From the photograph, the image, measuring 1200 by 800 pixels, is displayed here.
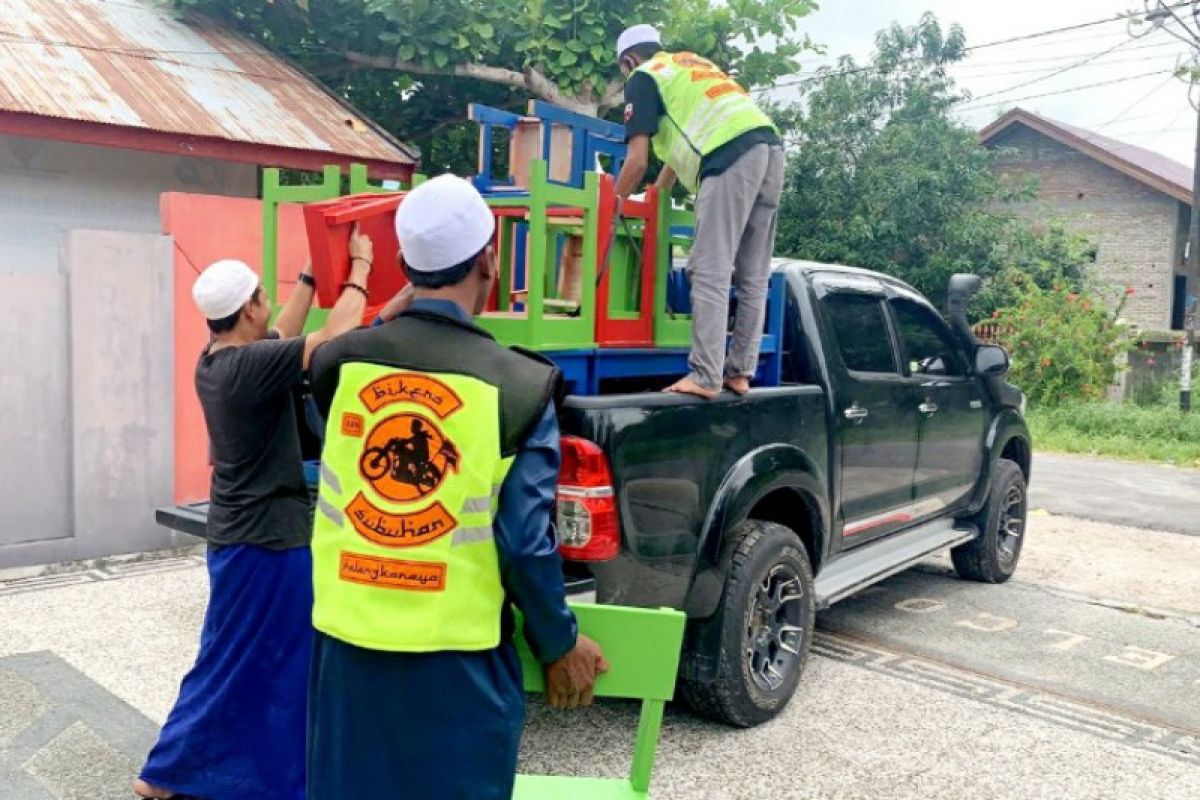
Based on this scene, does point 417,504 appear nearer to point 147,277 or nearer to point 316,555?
point 316,555

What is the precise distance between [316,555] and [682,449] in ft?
6.12

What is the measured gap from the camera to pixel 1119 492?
1088 centimetres

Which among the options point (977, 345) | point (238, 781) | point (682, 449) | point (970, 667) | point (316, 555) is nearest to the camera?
point (316, 555)

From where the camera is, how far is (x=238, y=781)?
3.32 meters

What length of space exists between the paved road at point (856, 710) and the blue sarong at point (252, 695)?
559 millimetres

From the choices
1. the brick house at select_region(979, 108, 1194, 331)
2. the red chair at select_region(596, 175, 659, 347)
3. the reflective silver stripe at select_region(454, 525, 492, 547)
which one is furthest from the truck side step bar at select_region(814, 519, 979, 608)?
the brick house at select_region(979, 108, 1194, 331)

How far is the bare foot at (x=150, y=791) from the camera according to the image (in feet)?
11.1

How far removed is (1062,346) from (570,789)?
1546 centimetres

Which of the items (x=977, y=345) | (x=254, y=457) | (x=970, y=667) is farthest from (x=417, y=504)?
(x=977, y=345)

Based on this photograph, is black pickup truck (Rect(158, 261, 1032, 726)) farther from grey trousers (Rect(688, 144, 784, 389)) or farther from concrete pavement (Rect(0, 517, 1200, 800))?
concrete pavement (Rect(0, 517, 1200, 800))

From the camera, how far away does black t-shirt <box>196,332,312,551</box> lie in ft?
10.4

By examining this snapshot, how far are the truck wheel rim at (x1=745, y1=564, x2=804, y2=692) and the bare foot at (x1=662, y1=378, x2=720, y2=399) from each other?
0.73m

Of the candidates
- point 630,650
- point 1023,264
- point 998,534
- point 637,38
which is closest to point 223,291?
point 630,650

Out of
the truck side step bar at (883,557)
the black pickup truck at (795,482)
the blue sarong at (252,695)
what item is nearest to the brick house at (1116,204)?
the black pickup truck at (795,482)
